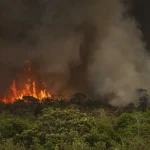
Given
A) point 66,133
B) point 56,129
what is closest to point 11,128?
point 56,129

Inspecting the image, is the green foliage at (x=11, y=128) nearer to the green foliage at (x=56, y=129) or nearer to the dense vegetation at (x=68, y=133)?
the dense vegetation at (x=68, y=133)

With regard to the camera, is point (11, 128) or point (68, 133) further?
point (11, 128)

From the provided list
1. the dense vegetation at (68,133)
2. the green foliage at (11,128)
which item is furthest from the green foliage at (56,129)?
the green foliage at (11,128)

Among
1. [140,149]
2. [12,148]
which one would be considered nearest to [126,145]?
[140,149]

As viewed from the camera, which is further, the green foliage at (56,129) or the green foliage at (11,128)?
the green foliage at (11,128)

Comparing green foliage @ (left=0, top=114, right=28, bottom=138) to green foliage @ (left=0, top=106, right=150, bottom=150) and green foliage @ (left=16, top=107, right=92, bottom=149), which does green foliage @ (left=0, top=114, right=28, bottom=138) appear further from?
green foliage @ (left=16, top=107, right=92, bottom=149)

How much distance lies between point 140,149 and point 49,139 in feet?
40.5

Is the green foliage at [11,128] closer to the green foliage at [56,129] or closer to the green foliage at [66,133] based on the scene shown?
the green foliage at [66,133]

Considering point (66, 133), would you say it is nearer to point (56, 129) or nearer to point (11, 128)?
point (56, 129)

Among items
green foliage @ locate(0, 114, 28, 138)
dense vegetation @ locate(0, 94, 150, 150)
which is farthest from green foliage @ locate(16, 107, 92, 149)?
green foliage @ locate(0, 114, 28, 138)

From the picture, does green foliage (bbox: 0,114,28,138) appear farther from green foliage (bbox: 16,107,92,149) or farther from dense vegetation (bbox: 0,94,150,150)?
green foliage (bbox: 16,107,92,149)

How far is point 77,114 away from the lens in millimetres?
49594

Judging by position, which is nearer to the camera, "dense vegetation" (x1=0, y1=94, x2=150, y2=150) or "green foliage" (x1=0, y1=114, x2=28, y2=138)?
"dense vegetation" (x1=0, y1=94, x2=150, y2=150)

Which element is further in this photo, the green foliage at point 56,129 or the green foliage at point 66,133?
the green foliage at point 56,129
